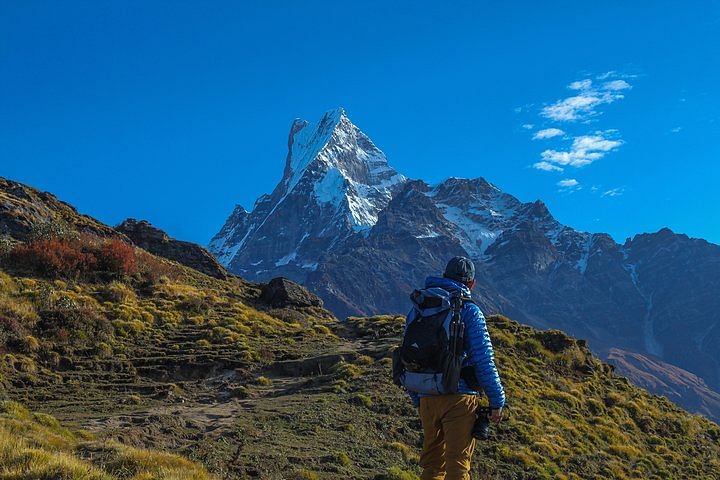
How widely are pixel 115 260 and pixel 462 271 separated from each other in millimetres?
27873

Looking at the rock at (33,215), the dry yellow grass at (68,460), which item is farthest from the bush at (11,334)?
the rock at (33,215)

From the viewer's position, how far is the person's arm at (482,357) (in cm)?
642

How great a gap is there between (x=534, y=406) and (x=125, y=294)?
18.3m

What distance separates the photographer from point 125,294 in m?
27.9

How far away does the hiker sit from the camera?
6441 mm

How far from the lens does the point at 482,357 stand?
21.3ft

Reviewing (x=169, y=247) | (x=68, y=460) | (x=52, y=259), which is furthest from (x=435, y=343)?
(x=169, y=247)

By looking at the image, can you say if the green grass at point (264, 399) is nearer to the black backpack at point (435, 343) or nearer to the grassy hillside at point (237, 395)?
the grassy hillside at point (237, 395)

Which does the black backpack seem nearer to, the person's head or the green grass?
the person's head

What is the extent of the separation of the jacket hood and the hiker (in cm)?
1

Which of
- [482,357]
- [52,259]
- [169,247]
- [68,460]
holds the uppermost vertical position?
[169,247]

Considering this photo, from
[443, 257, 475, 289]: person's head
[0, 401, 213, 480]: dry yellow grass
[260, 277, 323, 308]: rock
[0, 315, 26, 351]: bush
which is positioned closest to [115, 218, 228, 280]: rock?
[260, 277, 323, 308]: rock

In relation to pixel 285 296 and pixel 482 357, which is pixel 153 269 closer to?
pixel 285 296

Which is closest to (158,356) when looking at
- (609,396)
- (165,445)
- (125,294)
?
(125,294)
